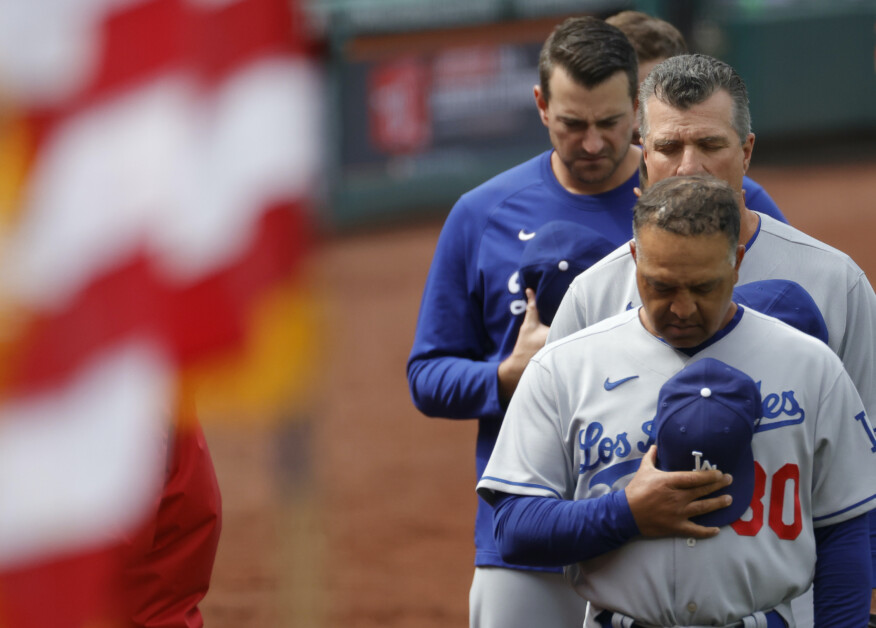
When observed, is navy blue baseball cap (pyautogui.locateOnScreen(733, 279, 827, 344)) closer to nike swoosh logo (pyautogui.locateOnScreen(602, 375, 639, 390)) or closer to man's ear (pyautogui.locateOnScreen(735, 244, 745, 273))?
man's ear (pyautogui.locateOnScreen(735, 244, 745, 273))

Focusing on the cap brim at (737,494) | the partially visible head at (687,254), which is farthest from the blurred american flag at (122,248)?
the cap brim at (737,494)

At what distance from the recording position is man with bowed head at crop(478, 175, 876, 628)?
2.49 m

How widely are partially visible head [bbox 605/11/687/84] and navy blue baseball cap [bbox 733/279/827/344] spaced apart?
127 cm

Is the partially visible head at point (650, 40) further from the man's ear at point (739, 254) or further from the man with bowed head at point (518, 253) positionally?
the man's ear at point (739, 254)

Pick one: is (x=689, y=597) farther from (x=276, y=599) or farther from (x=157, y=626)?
(x=276, y=599)

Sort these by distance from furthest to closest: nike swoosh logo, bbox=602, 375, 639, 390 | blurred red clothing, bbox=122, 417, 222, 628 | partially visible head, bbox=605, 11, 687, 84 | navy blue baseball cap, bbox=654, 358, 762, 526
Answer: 1. partially visible head, bbox=605, 11, 687, 84
2. blurred red clothing, bbox=122, 417, 222, 628
3. nike swoosh logo, bbox=602, 375, 639, 390
4. navy blue baseball cap, bbox=654, 358, 762, 526

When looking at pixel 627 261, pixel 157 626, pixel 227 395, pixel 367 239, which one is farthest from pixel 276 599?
pixel 367 239

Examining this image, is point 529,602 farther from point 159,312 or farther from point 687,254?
point 159,312

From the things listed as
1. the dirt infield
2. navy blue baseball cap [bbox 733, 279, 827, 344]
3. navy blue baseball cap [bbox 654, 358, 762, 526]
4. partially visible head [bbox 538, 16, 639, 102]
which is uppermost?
partially visible head [bbox 538, 16, 639, 102]

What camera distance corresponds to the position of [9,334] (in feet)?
5.85

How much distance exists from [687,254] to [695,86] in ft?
1.79

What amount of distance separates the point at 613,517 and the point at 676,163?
0.80 metres

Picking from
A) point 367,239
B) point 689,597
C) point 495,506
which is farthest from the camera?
point 367,239

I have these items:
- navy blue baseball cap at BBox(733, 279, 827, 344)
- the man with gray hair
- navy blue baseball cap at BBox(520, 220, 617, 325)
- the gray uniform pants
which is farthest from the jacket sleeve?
navy blue baseball cap at BBox(733, 279, 827, 344)
